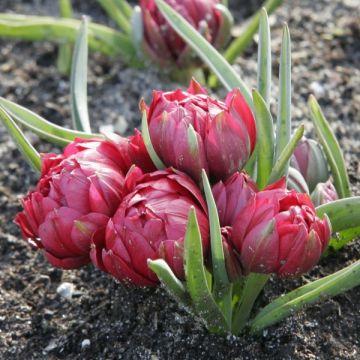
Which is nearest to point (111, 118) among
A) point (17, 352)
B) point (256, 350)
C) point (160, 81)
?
point (160, 81)

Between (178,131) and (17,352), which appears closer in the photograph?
(178,131)

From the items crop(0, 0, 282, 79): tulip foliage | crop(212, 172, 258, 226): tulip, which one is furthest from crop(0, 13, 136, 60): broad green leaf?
crop(212, 172, 258, 226): tulip

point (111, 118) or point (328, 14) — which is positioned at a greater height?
point (328, 14)

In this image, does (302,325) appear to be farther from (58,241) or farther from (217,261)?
(58,241)

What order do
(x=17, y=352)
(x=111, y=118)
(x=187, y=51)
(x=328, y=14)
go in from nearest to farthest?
(x=17, y=352) → (x=187, y=51) → (x=111, y=118) → (x=328, y=14)

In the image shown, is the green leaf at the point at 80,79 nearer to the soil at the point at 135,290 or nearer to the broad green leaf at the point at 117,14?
the soil at the point at 135,290

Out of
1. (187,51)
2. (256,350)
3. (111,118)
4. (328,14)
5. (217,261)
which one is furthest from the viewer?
(328,14)

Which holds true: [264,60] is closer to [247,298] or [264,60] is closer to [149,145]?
[149,145]
